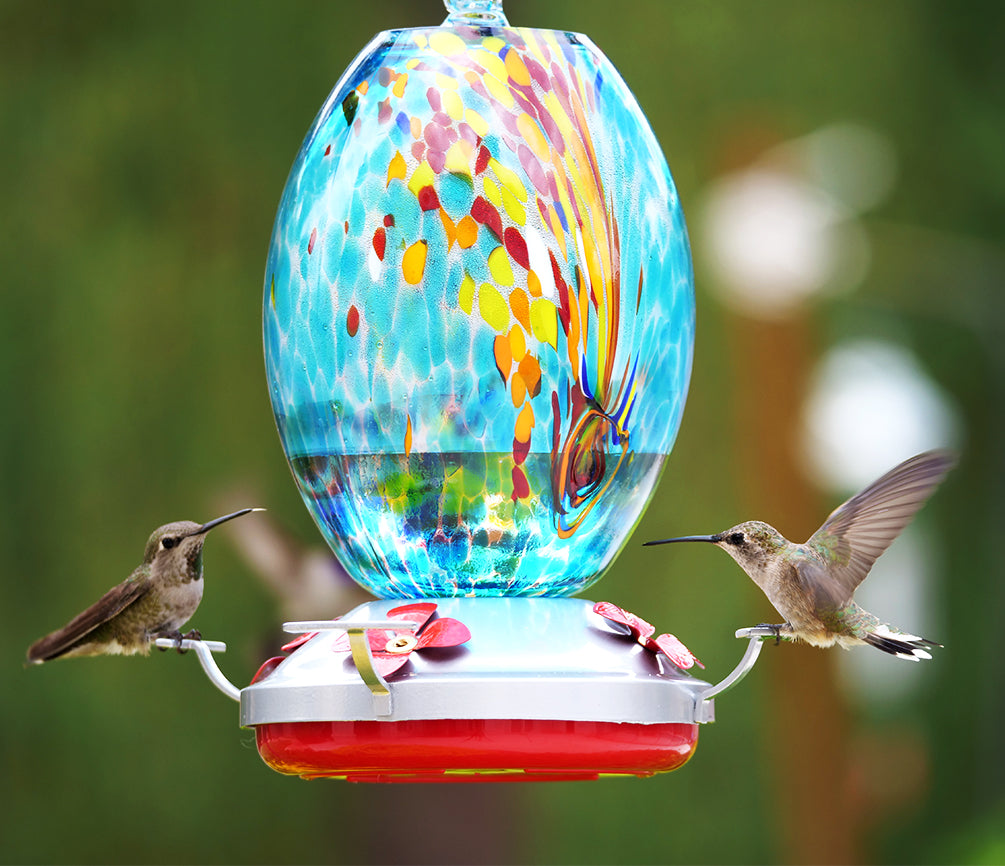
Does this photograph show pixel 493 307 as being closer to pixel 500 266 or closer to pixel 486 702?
pixel 500 266

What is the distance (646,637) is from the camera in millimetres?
1615

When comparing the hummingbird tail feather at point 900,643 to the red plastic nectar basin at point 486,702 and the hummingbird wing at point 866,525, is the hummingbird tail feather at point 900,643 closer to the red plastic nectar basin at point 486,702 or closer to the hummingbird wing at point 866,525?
the hummingbird wing at point 866,525

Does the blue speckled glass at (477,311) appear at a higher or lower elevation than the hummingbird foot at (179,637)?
higher

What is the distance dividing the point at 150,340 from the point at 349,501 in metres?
3.64

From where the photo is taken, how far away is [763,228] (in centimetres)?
573

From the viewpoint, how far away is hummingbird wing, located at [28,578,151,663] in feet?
6.44

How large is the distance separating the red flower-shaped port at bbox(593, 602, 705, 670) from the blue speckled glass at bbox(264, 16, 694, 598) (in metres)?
0.17

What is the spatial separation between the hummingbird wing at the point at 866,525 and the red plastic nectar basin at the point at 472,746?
47cm

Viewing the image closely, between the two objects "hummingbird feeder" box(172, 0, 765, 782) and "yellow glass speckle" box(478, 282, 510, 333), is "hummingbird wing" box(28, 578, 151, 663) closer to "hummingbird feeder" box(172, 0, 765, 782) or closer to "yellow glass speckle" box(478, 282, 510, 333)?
"hummingbird feeder" box(172, 0, 765, 782)

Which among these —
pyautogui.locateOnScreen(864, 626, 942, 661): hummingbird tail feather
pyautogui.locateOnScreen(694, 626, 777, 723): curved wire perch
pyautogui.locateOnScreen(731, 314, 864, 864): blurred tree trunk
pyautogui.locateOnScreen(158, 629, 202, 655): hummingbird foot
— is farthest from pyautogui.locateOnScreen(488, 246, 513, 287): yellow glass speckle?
pyautogui.locateOnScreen(731, 314, 864, 864): blurred tree trunk

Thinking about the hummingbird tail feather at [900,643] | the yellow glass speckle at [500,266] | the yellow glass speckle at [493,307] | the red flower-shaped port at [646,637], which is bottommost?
the hummingbird tail feather at [900,643]

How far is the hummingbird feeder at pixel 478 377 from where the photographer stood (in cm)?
154

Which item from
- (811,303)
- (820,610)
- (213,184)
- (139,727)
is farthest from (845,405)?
(820,610)

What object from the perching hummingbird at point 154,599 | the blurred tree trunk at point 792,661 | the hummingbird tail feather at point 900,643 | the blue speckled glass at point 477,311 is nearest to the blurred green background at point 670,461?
the blurred tree trunk at point 792,661
